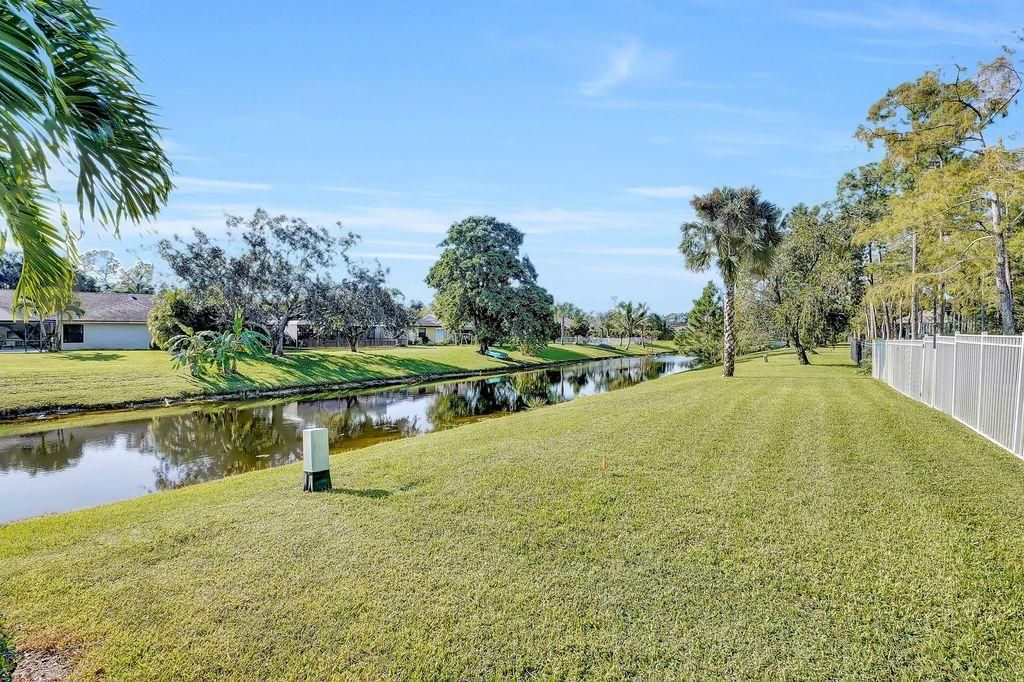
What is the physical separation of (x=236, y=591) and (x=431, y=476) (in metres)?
3.12

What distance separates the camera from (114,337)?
35.1m

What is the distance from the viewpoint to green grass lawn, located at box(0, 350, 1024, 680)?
3.19 metres

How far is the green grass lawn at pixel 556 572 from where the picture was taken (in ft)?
10.5

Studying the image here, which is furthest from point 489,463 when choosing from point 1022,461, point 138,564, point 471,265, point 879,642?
point 471,265

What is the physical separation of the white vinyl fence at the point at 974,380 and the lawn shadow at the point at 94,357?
32.4m

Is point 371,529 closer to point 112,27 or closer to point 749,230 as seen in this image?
point 112,27

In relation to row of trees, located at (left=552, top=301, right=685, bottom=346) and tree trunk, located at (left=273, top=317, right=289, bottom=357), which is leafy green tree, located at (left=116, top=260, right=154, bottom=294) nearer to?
tree trunk, located at (left=273, top=317, right=289, bottom=357)

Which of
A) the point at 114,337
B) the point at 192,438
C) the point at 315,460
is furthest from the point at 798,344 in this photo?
the point at 114,337

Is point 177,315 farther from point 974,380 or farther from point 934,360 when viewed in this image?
point 974,380

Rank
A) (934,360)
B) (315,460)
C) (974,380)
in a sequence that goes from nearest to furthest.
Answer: (315,460)
(974,380)
(934,360)

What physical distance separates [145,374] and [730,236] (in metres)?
25.6

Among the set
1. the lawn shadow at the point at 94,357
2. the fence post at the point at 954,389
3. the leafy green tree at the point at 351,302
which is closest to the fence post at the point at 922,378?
the fence post at the point at 954,389

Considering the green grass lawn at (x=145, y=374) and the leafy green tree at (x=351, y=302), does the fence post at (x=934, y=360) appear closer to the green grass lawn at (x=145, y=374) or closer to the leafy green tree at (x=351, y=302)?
the green grass lawn at (x=145, y=374)

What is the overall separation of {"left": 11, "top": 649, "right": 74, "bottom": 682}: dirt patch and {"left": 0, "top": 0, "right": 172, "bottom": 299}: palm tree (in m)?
2.40
